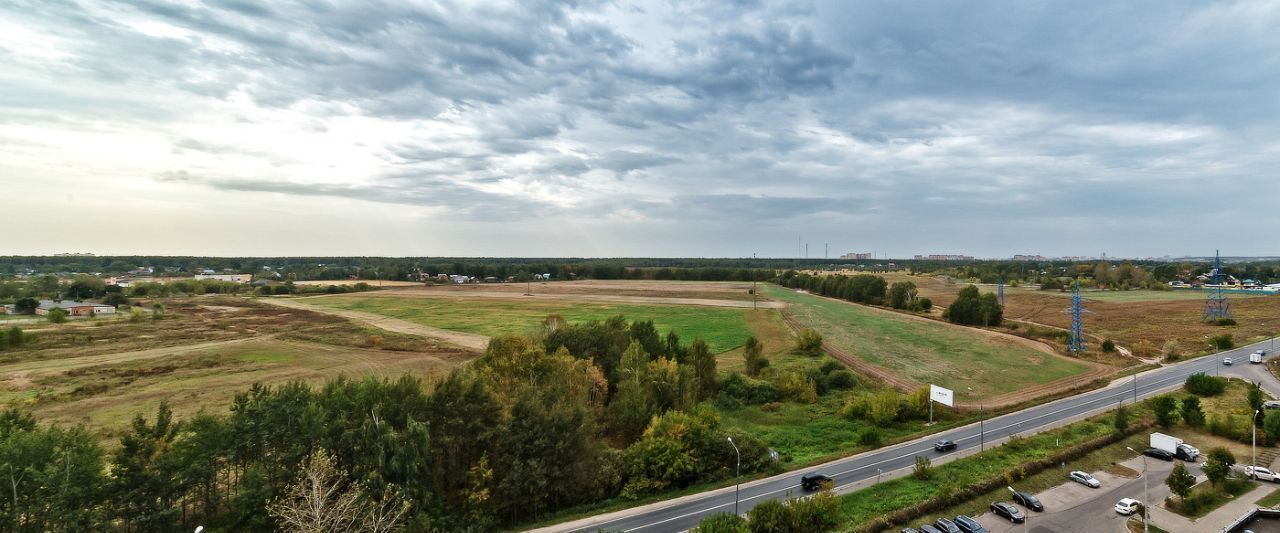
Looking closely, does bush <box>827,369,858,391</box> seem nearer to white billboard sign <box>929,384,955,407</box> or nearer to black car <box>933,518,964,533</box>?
→ white billboard sign <box>929,384,955,407</box>

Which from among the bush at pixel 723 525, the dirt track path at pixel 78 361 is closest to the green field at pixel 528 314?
the dirt track path at pixel 78 361

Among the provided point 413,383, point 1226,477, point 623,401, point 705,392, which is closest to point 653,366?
point 623,401

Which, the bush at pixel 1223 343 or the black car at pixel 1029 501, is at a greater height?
the bush at pixel 1223 343

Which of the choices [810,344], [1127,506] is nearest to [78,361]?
[810,344]

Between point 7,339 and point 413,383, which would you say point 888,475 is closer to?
point 413,383

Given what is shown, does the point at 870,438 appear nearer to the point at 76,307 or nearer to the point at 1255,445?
the point at 1255,445

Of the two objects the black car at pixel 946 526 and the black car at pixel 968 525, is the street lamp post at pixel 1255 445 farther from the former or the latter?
the black car at pixel 946 526

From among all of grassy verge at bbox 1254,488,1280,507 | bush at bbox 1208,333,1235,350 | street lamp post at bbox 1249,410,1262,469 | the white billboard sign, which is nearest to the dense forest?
the white billboard sign
